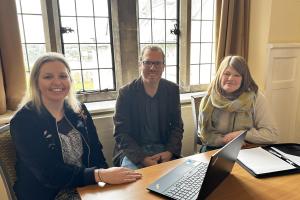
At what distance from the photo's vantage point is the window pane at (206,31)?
2.60 m

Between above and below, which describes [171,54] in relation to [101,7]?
below

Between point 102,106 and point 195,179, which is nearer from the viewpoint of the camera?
point 195,179

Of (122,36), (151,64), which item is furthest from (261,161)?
(122,36)

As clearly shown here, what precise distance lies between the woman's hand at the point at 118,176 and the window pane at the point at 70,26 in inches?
55.2

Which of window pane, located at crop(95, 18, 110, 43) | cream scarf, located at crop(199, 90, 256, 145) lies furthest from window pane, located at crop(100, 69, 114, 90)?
cream scarf, located at crop(199, 90, 256, 145)

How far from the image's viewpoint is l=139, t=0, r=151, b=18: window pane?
230cm

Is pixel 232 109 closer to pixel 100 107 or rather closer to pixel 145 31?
pixel 100 107

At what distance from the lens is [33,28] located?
2.01m

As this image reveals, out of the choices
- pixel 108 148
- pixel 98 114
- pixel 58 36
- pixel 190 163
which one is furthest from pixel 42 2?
pixel 190 163

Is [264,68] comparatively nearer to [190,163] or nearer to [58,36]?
[190,163]

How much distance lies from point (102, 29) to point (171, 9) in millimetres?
733

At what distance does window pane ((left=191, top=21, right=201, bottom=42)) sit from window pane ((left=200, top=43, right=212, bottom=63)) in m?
0.11

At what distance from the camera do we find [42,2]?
1963mm

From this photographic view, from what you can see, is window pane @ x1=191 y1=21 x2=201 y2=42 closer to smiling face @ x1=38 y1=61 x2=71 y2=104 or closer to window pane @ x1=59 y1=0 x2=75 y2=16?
window pane @ x1=59 y1=0 x2=75 y2=16
